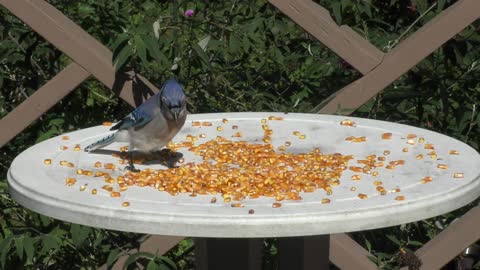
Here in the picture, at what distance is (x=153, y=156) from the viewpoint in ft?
11.4

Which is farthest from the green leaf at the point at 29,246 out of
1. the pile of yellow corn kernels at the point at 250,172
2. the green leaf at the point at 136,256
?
the pile of yellow corn kernels at the point at 250,172

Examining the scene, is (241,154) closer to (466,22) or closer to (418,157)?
(418,157)

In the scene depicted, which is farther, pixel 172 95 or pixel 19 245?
pixel 19 245

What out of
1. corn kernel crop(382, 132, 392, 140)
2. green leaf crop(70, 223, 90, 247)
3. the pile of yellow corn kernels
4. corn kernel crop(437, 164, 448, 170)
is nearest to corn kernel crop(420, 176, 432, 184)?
the pile of yellow corn kernels

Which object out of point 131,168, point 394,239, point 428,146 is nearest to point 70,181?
point 131,168

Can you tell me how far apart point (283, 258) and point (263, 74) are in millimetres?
1634

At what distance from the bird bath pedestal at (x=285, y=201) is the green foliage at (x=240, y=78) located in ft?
1.96

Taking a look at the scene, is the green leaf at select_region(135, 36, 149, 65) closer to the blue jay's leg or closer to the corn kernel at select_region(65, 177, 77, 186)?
the blue jay's leg

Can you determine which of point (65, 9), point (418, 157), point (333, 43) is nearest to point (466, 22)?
point (333, 43)

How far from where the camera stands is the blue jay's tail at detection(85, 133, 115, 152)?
11.2ft

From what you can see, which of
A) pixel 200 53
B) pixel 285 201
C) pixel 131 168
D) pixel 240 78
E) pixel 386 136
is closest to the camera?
pixel 285 201

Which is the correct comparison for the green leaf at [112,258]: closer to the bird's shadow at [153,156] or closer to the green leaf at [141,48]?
the bird's shadow at [153,156]

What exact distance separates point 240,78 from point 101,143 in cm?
138

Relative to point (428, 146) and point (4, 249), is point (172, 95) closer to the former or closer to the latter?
point (428, 146)
